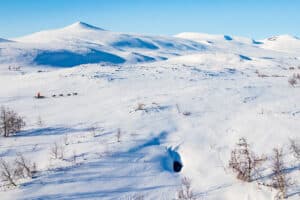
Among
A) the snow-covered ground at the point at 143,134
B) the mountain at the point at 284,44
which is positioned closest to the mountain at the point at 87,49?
the snow-covered ground at the point at 143,134

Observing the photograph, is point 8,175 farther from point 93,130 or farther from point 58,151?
point 93,130

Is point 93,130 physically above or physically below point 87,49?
above

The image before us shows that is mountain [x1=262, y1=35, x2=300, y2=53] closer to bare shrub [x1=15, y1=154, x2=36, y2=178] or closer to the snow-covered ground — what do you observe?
the snow-covered ground

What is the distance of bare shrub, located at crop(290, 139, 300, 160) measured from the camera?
933cm

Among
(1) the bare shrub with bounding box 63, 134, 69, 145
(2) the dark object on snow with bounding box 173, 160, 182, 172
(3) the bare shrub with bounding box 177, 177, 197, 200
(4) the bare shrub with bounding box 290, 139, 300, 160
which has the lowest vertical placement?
(2) the dark object on snow with bounding box 173, 160, 182, 172

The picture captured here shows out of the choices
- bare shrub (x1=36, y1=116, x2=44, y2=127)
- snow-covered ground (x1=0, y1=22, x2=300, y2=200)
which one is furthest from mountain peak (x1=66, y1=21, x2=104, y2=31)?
bare shrub (x1=36, y1=116, x2=44, y2=127)

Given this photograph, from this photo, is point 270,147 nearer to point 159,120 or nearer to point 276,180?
point 276,180

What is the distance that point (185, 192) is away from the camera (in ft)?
26.7

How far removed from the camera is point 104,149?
981 centimetres

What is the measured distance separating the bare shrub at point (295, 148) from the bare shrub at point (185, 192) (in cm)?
279

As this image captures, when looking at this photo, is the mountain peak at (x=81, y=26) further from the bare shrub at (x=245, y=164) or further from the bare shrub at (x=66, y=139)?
the bare shrub at (x=245, y=164)

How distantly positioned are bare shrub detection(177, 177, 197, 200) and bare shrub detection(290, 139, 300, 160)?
110 inches

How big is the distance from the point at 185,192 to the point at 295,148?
328cm

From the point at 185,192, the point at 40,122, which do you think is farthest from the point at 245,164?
the point at 40,122
